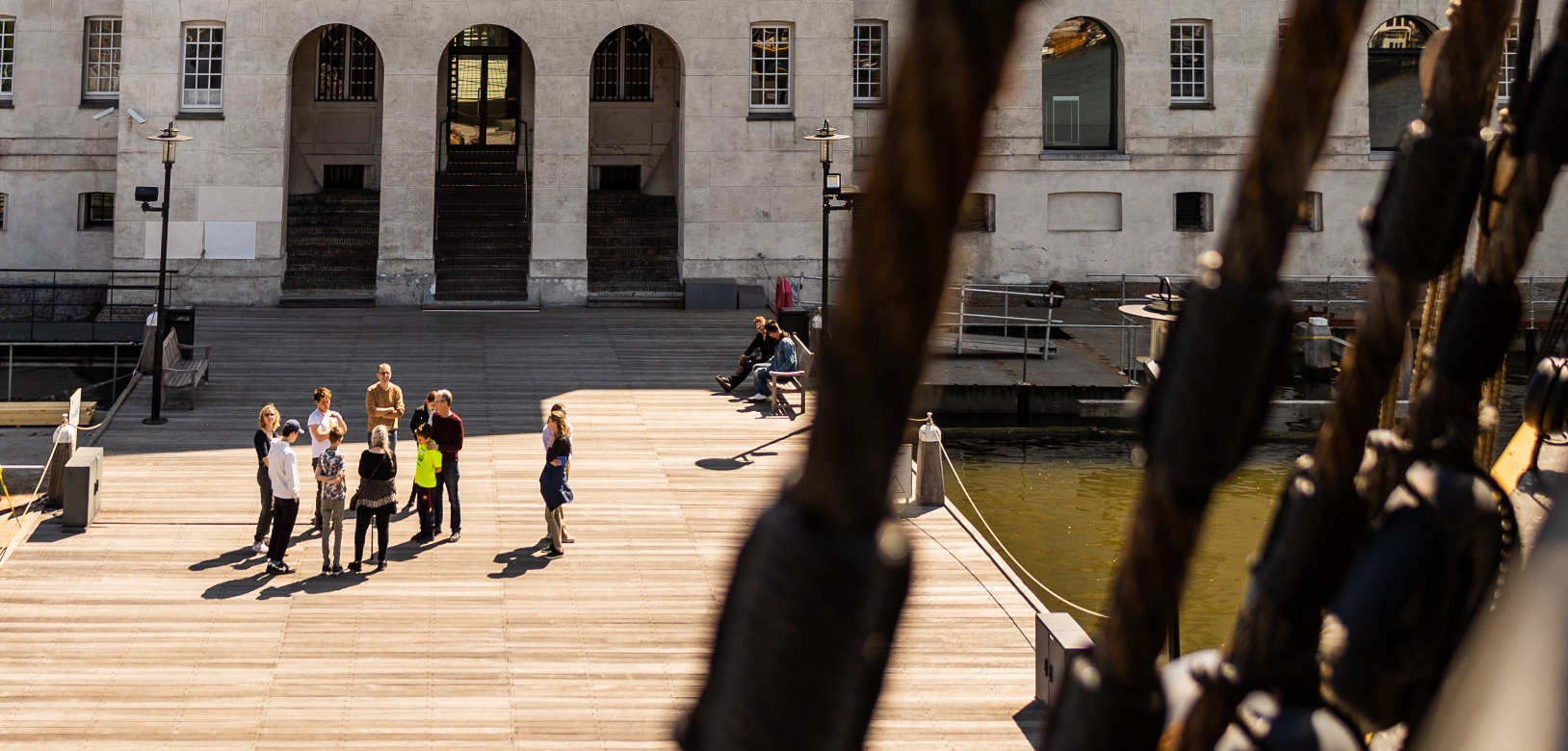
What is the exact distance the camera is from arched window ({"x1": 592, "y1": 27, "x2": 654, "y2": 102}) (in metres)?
40.0

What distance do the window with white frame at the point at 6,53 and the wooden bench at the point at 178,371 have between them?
18.2 metres

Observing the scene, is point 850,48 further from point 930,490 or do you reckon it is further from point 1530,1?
point 1530,1

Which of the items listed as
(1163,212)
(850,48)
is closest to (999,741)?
(850,48)

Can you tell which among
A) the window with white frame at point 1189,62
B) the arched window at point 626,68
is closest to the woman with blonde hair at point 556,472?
the arched window at point 626,68

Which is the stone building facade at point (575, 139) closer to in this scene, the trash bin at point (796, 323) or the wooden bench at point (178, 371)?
the trash bin at point (796, 323)

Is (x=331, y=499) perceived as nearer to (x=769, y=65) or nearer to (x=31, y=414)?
(x=31, y=414)

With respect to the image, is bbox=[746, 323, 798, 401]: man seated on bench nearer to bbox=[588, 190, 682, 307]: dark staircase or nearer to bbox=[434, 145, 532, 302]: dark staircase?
bbox=[588, 190, 682, 307]: dark staircase

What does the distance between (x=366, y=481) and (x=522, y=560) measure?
1797 mm

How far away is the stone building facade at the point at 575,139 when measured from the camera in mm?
34156

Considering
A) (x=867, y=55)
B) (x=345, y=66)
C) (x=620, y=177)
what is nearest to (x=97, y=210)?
(x=345, y=66)

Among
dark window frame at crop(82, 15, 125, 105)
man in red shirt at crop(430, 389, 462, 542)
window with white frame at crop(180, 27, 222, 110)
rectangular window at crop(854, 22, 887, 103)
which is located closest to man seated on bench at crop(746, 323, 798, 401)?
man in red shirt at crop(430, 389, 462, 542)

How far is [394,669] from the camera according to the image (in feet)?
36.6

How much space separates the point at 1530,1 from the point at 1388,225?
1.02m

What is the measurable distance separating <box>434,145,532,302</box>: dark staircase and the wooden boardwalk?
13478mm
